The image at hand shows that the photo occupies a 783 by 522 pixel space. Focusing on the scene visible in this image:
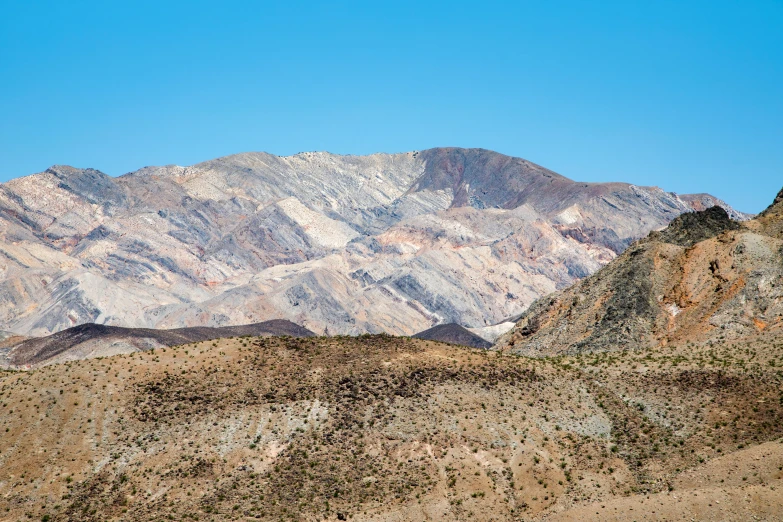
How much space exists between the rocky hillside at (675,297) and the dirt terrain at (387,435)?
9756 mm

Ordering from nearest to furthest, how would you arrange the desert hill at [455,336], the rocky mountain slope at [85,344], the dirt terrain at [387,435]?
the dirt terrain at [387,435] → the rocky mountain slope at [85,344] → the desert hill at [455,336]

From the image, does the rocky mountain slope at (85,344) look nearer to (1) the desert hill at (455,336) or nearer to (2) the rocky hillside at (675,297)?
(1) the desert hill at (455,336)

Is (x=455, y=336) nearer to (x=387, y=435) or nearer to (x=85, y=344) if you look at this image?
(x=85, y=344)

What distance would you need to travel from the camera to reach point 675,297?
2916 inches

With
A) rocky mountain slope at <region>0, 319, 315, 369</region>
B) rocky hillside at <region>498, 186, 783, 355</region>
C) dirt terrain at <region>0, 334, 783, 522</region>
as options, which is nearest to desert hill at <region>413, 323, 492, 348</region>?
rocky mountain slope at <region>0, 319, 315, 369</region>

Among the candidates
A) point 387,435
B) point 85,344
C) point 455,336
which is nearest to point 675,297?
point 387,435

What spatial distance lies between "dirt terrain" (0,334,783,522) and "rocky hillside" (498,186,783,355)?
32.0 ft

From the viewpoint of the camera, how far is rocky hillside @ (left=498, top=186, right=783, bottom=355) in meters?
67.0

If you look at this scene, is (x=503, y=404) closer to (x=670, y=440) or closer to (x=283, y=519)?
(x=670, y=440)

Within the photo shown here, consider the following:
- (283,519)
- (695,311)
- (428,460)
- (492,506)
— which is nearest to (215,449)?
(283,519)

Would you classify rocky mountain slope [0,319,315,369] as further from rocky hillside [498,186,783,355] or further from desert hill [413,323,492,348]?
rocky hillside [498,186,783,355]

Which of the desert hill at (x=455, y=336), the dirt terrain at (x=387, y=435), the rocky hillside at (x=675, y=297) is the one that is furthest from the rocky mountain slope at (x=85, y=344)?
the dirt terrain at (x=387, y=435)

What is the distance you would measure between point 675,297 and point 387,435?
113ft

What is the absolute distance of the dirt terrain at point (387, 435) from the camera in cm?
4334
